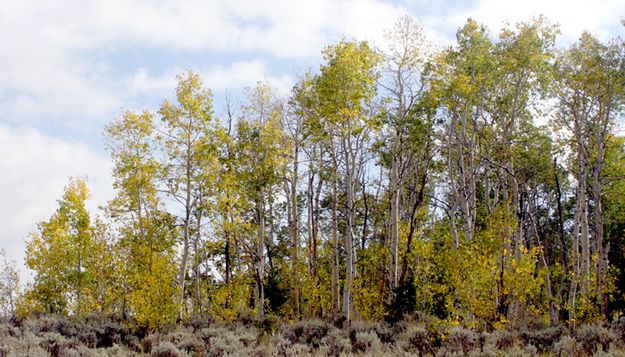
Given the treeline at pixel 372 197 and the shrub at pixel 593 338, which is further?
the treeline at pixel 372 197

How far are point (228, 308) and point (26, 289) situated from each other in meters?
15.9

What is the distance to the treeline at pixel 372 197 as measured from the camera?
1867 centimetres

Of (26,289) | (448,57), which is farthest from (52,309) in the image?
(448,57)

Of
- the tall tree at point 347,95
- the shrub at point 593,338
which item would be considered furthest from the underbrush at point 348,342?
the tall tree at point 347,95

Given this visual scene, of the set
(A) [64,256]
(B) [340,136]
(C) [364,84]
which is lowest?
(A) [64,256]

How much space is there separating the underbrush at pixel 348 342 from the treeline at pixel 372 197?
1.27 meters

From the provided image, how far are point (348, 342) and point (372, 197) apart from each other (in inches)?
480

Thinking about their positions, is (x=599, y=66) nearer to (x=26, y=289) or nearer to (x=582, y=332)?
(x=582, y=332)

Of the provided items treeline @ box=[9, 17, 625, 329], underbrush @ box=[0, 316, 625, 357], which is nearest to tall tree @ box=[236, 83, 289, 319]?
treeline @ box=[9, 17, 625, 329]

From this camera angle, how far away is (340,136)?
70.1 ft

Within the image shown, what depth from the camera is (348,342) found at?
46.5 feet

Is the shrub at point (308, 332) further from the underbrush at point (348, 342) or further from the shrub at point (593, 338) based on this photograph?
the shrub at point (593, 338)

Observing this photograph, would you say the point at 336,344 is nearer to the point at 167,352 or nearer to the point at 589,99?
the point at 167,352

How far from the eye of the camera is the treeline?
18672mm
